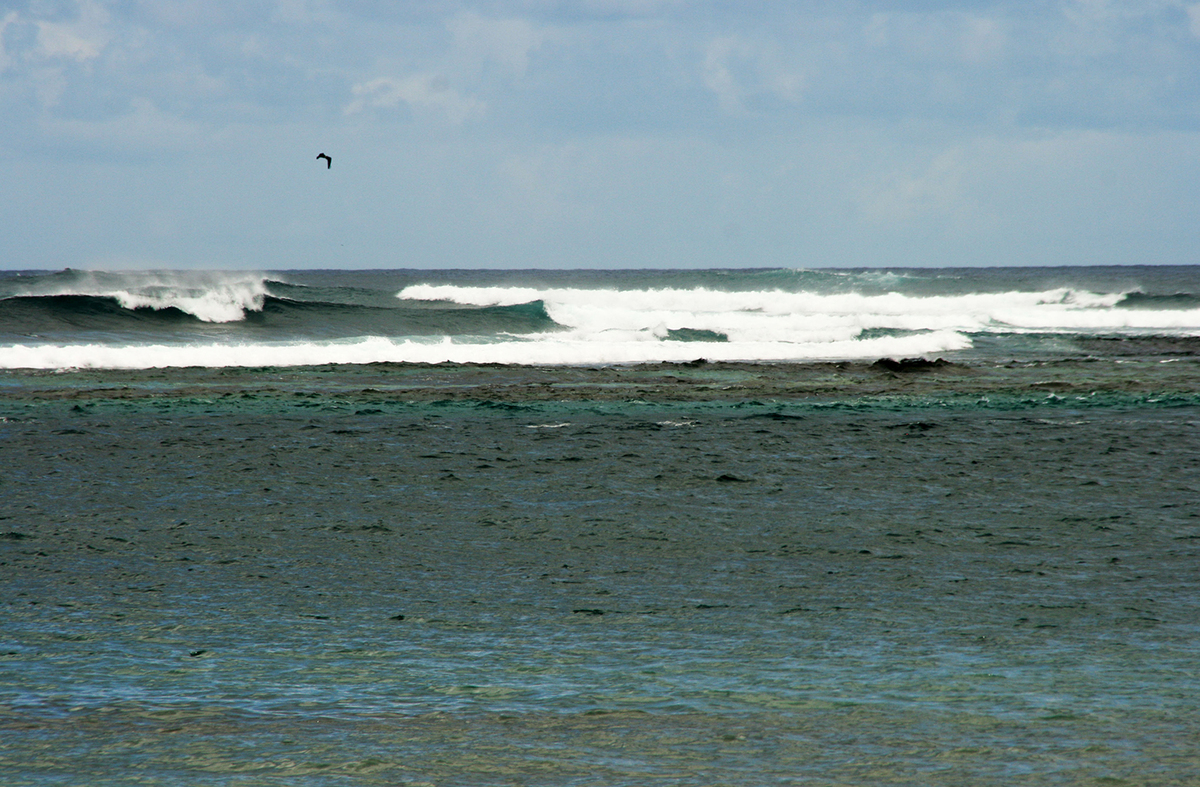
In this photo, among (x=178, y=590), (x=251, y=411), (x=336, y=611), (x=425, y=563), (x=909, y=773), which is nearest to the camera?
(x=909, y=773)

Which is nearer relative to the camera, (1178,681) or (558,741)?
(558,741)

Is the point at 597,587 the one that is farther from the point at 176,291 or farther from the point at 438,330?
the point at 176,291

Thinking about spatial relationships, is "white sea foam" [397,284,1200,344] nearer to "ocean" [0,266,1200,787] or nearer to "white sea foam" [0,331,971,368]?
"white sea foam" [0,331,971,368]

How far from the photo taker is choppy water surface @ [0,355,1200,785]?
402 cm

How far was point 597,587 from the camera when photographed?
6.34 metres

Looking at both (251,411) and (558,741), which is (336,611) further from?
(251,411)

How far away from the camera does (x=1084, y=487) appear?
30.6 ft

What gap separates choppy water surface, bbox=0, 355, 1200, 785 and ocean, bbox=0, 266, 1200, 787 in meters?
0.02

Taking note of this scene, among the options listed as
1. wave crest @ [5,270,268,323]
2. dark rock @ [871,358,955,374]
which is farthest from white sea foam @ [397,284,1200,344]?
dark rock @ [871,358,955,374]

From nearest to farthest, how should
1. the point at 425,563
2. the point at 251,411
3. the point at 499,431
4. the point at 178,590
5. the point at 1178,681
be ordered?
the point at 1178,681 → the point at 178,590 → the point at 425,563 → the point at 499,431 → the point at 251,411

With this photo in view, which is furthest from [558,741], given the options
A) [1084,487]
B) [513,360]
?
[513,360]

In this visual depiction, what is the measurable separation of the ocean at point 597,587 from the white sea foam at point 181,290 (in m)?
15.8

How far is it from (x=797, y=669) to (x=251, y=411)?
10526mm

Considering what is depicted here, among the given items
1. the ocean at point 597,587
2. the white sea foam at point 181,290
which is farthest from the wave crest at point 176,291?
the ocean at point 597,587
